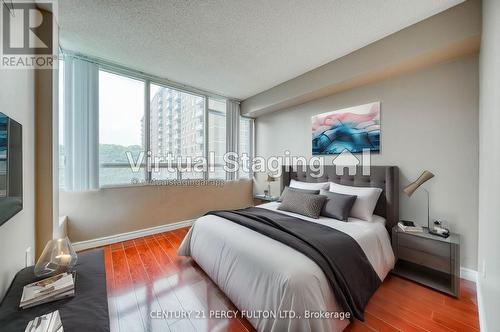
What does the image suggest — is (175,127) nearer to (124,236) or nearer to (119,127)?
(119,127)

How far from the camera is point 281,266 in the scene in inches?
52.3

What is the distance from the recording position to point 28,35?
1.57m

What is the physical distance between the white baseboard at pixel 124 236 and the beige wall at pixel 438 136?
3442mm

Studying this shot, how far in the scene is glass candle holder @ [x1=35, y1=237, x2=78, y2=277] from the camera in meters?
1.23

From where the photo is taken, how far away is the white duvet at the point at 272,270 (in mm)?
1209

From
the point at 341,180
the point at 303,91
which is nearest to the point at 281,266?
the point at 341,180

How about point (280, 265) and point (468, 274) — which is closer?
point (280, 265)

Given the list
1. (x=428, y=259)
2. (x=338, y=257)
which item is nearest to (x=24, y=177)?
(x=338, y=257)

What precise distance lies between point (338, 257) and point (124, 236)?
3099mm

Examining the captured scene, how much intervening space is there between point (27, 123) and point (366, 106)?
11.9 feet

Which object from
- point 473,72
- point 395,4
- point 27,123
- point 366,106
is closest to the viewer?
point 27,123

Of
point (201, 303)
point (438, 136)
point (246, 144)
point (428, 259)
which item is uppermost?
point (246, 144)

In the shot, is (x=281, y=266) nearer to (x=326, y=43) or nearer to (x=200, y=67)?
(x=326, y=43)

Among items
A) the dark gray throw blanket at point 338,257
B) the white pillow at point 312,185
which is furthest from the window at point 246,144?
the dark gray throw blanket at point 338,257
